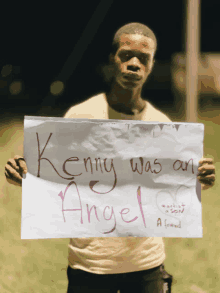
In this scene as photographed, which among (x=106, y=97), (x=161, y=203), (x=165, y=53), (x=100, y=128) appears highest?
(x=165, y=53)

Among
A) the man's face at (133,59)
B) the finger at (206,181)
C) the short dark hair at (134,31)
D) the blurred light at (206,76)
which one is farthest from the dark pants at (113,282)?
the blurred light at (206,76)

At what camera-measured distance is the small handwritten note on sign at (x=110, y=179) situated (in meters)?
1.43

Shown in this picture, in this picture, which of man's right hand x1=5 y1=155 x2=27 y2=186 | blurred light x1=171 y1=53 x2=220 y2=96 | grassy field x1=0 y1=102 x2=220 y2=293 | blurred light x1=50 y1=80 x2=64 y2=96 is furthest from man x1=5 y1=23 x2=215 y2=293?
blurred light x1=50 y1=80 x2=64 y2=96

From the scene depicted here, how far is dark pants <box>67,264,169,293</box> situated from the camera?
1.49 metres

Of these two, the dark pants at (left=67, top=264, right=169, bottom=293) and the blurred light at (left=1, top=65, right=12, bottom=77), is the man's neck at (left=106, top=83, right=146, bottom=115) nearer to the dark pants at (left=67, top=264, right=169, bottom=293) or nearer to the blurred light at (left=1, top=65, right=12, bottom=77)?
the dark pants at (left=67, top=264, right=169, bottom=293)

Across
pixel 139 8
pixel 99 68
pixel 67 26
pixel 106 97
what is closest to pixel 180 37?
pixel 139 8

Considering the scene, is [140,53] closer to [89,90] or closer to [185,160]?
[185,160]

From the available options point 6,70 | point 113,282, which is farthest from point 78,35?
point 113,282

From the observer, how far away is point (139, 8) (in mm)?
14656

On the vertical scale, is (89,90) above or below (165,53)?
below

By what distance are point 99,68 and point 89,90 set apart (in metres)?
1.23

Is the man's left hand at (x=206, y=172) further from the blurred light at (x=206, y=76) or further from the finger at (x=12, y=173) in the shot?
the blurred light at (x=206, y=76)

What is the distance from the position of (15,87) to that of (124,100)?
12.8 metres

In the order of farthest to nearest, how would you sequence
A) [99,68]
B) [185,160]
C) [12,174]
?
[99,68], [185,160], [12,174]
